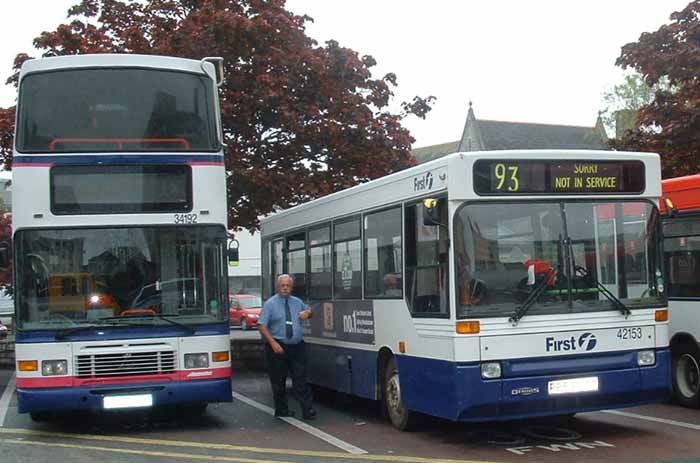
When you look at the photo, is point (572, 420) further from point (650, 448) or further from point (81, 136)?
point (81, 136)

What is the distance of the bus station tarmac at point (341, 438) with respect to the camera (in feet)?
31.1

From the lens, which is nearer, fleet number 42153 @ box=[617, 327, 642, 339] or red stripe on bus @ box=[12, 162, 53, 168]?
fleet number 42153 @ box=[617, 327, 642, 339]

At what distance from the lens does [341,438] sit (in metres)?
10.9

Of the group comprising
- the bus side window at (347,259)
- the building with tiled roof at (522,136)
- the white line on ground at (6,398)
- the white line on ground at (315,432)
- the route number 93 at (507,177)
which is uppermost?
the building with tiled roof at (522,136)

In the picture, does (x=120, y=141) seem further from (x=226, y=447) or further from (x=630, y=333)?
(x=630, y=333)

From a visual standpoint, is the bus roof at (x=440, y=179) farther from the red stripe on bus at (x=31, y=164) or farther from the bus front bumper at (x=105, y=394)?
the red stripe on bus at (x=31, y=164)

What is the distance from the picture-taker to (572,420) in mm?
11523

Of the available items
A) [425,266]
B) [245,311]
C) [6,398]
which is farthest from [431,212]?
[245,311]

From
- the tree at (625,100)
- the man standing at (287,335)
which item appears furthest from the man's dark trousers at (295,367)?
the tree at (625,100)

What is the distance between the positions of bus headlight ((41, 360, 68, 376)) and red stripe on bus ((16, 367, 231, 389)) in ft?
0.19

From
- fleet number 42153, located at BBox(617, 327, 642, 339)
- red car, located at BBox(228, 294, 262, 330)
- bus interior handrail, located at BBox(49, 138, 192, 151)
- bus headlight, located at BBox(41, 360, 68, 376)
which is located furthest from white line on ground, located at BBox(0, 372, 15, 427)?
red car, located at BBox(228, 294, 262, 330)

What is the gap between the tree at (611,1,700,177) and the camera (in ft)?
64.3

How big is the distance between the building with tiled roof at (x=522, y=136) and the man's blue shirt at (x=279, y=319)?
59020 millimetres

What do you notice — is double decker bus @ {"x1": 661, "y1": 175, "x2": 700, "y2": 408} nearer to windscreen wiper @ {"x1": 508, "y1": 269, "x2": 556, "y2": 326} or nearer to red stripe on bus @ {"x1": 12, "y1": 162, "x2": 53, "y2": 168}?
windscreen wiper @ {"x1": 508, "y1": 269, "x2": 556, "y2": 326}
